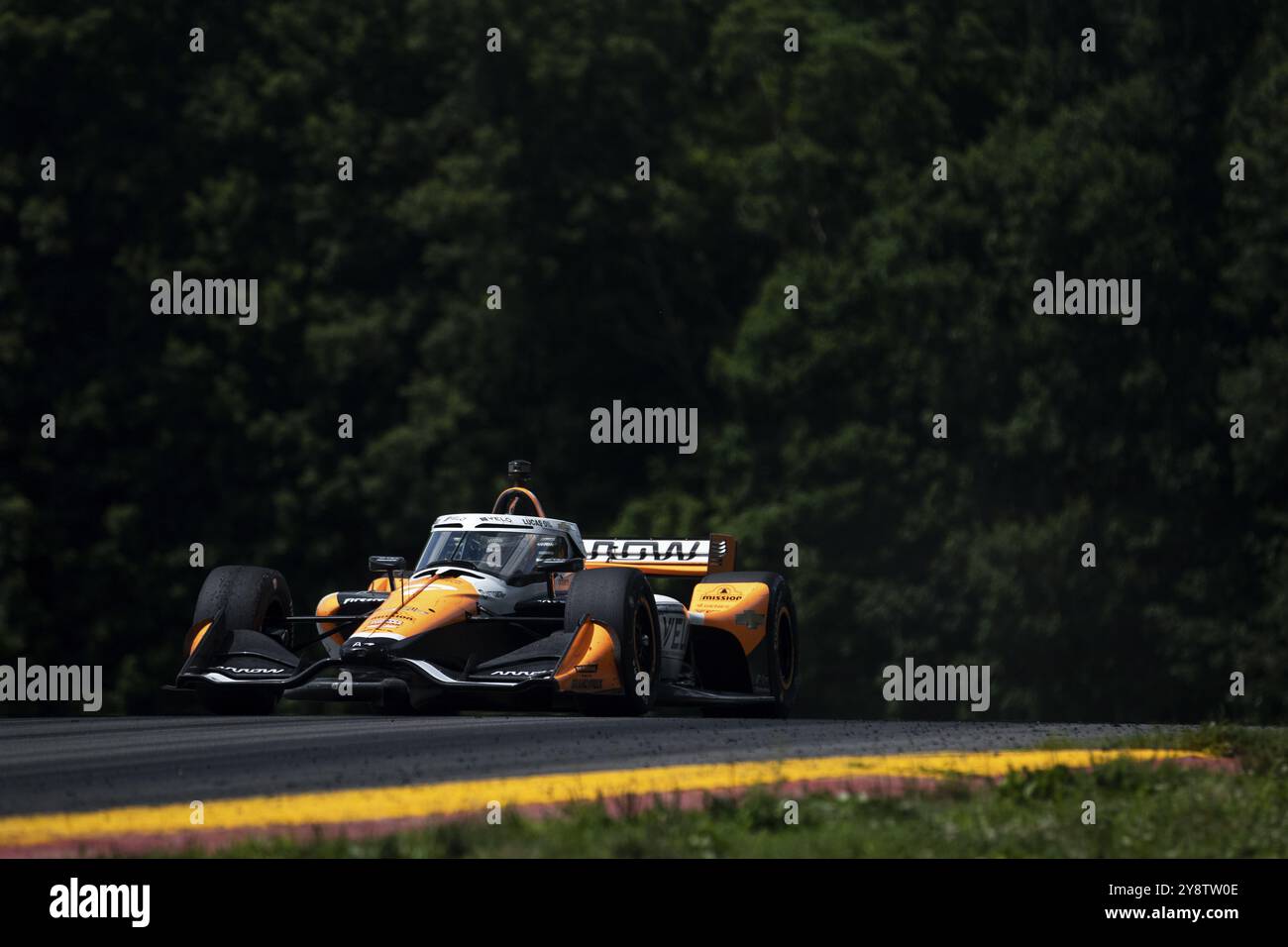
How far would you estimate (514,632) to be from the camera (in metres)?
19.5

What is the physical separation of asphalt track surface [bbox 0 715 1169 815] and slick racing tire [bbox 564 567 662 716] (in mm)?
550

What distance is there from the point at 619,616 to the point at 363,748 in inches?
168

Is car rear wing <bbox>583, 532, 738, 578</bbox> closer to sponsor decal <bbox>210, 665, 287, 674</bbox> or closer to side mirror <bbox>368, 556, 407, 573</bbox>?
side mirror <bbox>368, 556, 407, 573</bbox>

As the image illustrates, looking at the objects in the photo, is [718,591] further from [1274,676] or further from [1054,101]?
[1054,101]

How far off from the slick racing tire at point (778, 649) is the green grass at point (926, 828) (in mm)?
8023

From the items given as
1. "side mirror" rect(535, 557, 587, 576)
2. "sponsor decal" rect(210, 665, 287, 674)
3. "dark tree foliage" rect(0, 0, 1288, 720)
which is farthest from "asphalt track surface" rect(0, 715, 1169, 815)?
"dark tree foliage" rect(0, 0, 1288, 720)

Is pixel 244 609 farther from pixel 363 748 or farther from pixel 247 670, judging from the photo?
pixel 363 748

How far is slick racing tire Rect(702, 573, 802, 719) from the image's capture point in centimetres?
→ 2123

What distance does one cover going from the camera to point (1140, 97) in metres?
38.9

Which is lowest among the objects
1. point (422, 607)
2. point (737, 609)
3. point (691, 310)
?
point (737, 609)

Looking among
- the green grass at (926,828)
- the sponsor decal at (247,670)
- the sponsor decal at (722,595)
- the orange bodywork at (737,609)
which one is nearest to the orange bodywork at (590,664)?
the sponsor decal at (247,670)

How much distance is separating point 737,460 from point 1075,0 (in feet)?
33.6

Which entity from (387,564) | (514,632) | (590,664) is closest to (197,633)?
(387,564)
